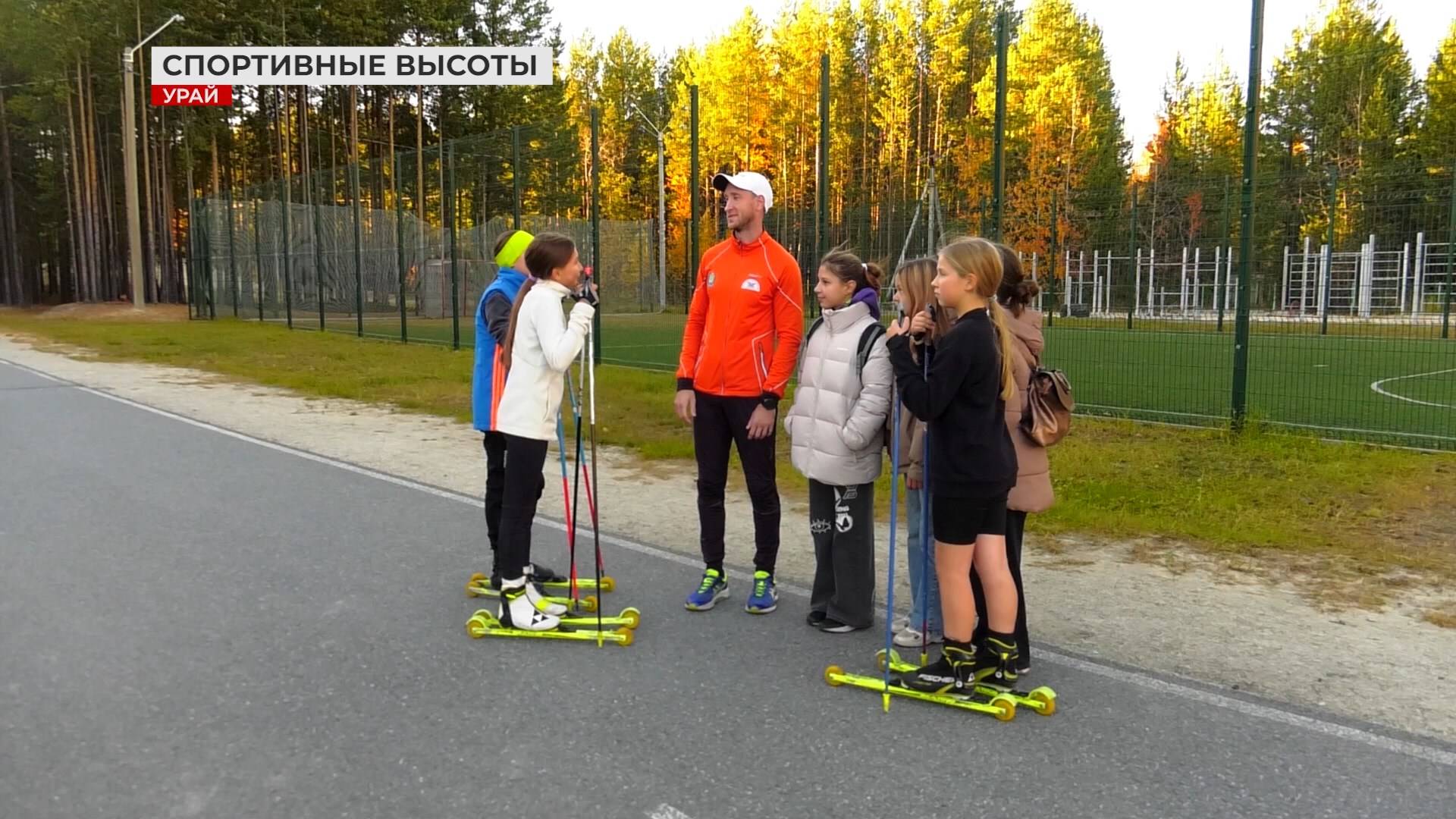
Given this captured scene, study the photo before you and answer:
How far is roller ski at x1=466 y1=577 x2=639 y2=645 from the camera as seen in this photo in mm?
4457

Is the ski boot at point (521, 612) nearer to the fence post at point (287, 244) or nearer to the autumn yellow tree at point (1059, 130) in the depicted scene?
the autumn yellow tree at point (1059, 130)

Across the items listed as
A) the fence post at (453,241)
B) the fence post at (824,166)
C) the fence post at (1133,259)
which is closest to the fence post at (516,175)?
the fence post at (453,241)

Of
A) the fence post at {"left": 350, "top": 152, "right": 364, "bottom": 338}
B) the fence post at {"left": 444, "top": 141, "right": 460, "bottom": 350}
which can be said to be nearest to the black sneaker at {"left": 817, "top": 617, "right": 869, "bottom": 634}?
the fence post at {"left": 444, "top": 141, "right": 460, "bottom": 350}

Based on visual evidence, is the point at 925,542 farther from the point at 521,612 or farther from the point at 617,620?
the point at 521,612

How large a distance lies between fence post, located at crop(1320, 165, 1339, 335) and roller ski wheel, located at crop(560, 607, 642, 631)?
14100mm

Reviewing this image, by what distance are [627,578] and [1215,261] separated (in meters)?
11.7

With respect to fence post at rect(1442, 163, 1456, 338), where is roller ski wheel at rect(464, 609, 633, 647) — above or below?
below

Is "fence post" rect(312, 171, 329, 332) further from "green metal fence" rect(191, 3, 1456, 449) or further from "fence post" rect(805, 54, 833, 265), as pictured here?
"fence post" rect(805, 54, 833, 265)

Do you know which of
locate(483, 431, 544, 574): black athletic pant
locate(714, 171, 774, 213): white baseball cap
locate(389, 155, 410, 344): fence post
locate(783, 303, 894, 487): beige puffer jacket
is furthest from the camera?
locate(389, 155, 410, 344): fence post

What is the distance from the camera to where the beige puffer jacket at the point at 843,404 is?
4.32 m

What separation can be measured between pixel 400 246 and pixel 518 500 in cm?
1845

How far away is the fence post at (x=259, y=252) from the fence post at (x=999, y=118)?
1029 inches

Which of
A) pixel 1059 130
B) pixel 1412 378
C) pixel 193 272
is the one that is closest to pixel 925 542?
pixel 1412 378

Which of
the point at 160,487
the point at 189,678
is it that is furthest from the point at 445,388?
the point at 189,678
